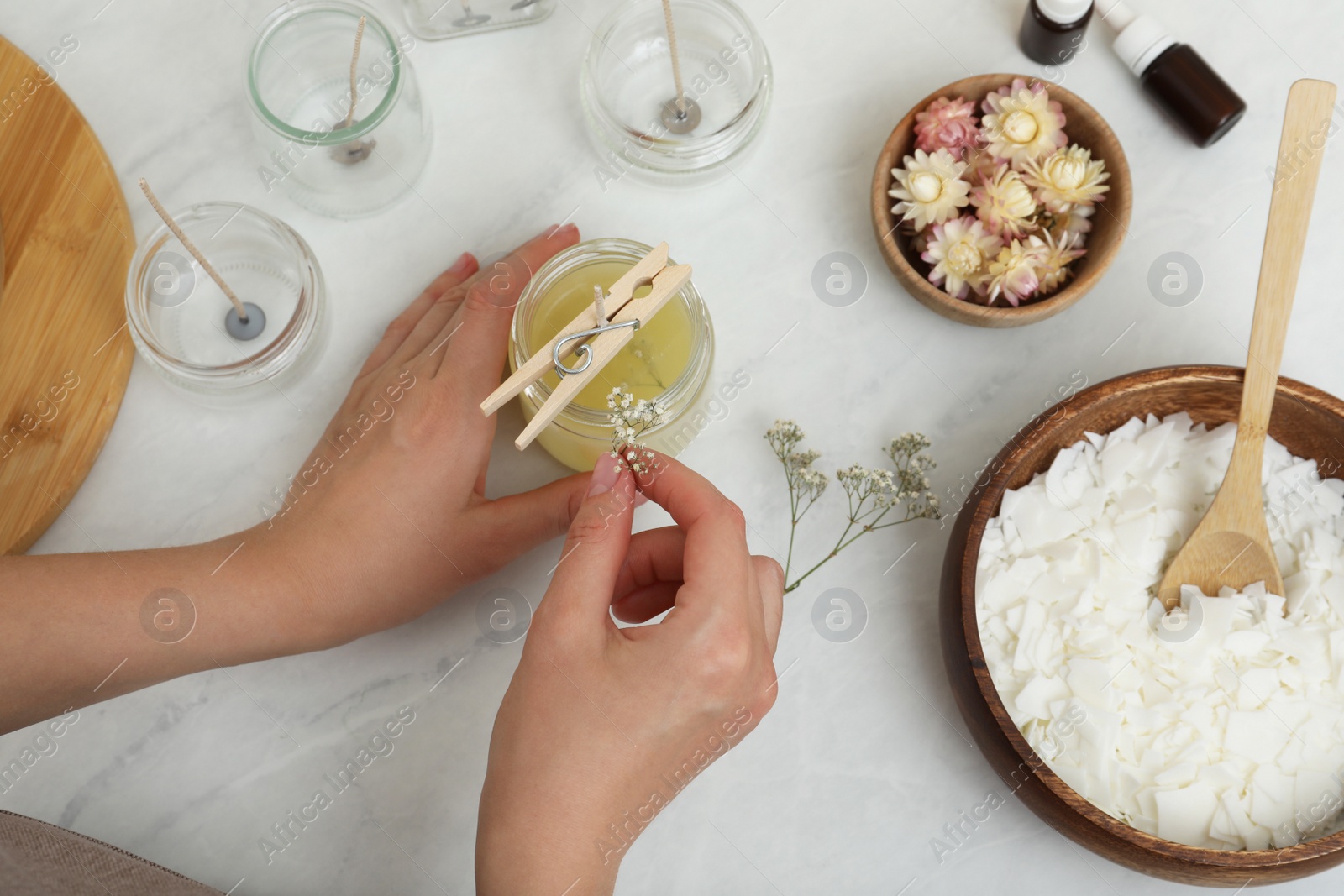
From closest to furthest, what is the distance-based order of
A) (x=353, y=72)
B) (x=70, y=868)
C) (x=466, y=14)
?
(x=70, y=868)
(x=353, y=72)
(x=466, y=14)

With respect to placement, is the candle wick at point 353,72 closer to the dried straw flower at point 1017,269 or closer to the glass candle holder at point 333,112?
the glass candle holder at point 333,112

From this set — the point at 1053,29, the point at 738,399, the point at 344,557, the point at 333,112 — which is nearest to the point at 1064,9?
the point at 1053,29

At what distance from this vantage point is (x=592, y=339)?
26.7 inches

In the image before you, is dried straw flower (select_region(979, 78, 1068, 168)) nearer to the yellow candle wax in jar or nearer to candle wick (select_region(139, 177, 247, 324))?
the yellow candle wax in jar

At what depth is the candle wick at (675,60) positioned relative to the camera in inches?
29.6

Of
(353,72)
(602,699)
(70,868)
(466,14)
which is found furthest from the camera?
(466,14)

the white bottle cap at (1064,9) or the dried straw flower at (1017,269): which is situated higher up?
the white bottle cap at (1064,9)

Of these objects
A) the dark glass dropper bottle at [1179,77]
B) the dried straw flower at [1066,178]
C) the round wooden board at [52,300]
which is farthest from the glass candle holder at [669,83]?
the round wooden board at [52,300]

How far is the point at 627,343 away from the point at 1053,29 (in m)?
0.51

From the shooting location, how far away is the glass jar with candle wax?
2.41 ft

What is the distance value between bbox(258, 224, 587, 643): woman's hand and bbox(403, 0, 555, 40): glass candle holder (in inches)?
10.9

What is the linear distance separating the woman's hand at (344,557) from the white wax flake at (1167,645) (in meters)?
0.40

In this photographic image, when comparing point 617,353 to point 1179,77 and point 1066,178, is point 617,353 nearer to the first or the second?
point 1066,178

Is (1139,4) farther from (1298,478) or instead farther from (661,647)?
(661,647)
